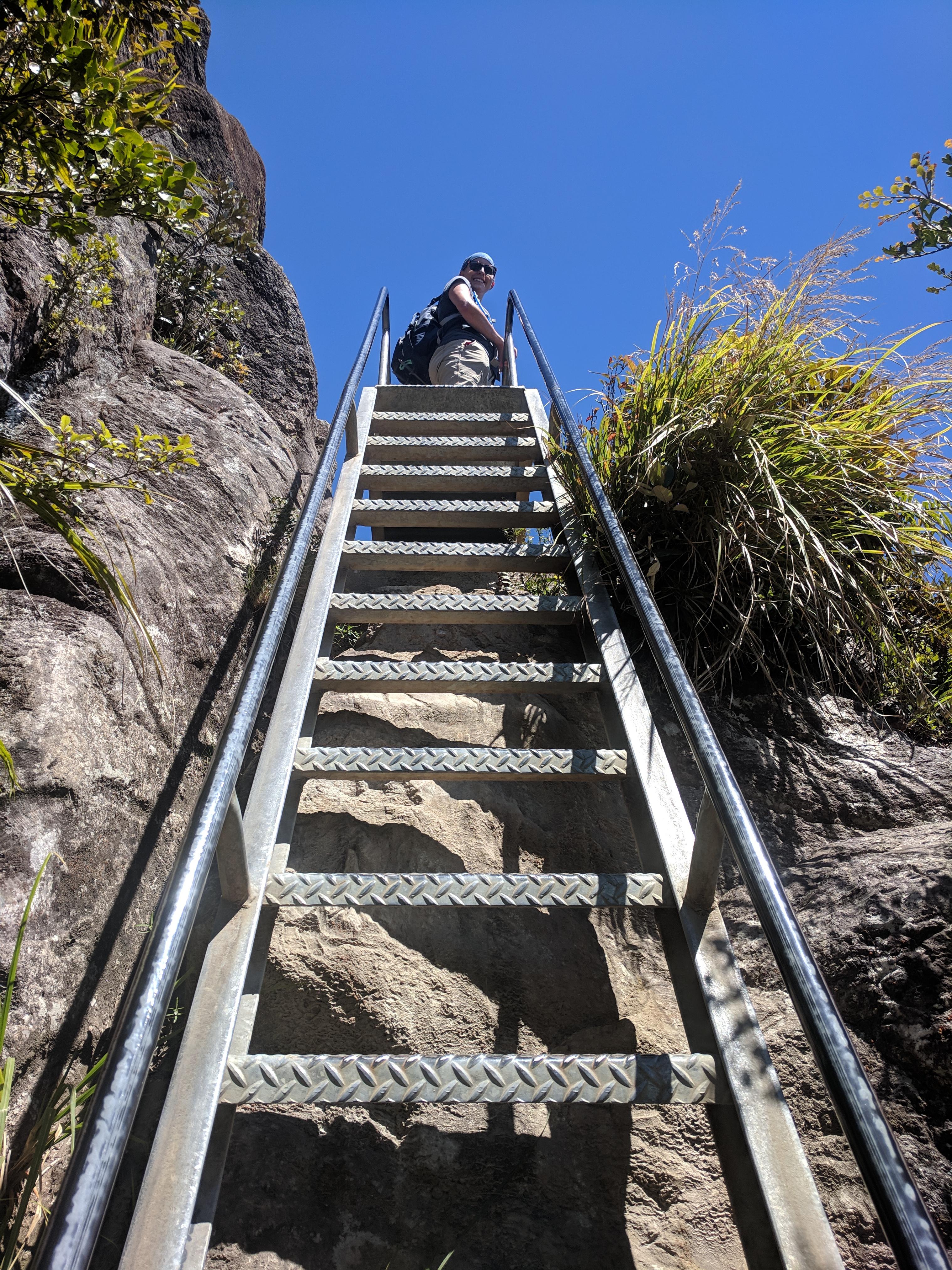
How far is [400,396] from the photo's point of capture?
15.3ft

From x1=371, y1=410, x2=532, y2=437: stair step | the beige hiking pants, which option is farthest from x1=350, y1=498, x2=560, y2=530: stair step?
the beige hiking pants

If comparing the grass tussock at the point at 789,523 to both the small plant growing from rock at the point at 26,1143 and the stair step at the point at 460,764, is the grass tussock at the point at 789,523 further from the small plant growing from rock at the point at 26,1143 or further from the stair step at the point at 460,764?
the small plant growing from rock at the point at 26,1143

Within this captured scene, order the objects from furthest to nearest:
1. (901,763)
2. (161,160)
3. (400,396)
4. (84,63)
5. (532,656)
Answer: (400,396)
(532,656)
(901,763)
(161,160)
(84,63)

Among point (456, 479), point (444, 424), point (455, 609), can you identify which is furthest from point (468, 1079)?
point (444, 424)

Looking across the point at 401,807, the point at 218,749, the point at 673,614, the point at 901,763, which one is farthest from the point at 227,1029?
the point at 901,763

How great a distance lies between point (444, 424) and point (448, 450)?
477 millimetres

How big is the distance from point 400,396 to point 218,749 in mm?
3691

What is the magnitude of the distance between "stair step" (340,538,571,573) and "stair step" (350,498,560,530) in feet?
0.70

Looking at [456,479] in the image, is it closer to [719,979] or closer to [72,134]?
[72,134]

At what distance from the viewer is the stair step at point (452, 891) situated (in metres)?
1.69

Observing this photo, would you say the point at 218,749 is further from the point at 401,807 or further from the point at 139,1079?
the point at 401,807

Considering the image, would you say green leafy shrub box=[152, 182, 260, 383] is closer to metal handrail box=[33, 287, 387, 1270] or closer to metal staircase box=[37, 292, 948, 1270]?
metal staircase box=[37, 292, 948, 1270]

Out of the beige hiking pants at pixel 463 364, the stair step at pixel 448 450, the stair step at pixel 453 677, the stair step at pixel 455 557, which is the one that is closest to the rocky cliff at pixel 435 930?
the stair step at pixel 453 677

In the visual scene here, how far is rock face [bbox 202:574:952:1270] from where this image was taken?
1662 mm
